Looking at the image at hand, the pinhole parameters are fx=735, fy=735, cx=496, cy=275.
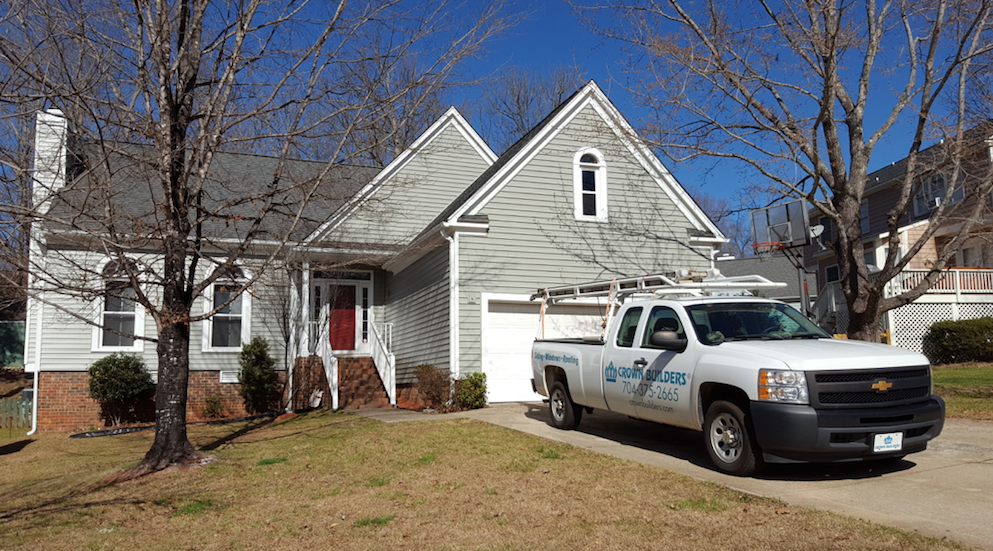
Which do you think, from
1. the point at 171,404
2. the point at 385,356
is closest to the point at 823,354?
the point at 171,404

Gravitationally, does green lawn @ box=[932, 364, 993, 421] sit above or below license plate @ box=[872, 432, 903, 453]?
below

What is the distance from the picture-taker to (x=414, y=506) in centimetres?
644

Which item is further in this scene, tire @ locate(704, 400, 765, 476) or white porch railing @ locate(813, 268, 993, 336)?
white porch railing @ locate(813, 268, 993, 336)

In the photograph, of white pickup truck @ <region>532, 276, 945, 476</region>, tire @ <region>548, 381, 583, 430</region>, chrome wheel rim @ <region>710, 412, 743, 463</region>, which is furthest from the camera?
tire @ <region>548, 381, 583, 430</region>

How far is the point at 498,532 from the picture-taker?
5477 mm

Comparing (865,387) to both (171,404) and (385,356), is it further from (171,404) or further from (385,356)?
(385,356)

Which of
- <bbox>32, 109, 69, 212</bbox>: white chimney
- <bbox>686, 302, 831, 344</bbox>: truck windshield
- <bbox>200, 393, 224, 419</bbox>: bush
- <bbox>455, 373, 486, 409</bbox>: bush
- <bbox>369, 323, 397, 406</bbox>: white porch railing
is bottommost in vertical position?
<bbox>200, 393, 224, 419</bbox>: bush

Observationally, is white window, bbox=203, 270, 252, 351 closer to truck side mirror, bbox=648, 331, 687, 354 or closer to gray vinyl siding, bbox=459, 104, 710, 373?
gray vinyl siding, bbox=459, 104, 710, 373

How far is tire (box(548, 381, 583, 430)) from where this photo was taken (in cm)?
1031

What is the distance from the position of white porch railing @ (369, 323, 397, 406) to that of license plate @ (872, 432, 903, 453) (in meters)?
11.4

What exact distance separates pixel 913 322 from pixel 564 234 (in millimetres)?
13901

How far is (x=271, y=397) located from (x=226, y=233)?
13.1 feet

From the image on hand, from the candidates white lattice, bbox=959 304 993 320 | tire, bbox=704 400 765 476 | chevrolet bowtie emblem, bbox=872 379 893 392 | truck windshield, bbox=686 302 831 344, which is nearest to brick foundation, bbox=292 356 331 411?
truck windshield, bbox=686 302 831 344

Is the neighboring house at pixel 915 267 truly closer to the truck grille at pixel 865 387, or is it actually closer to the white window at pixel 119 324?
the truck grille at pixel 865 387
